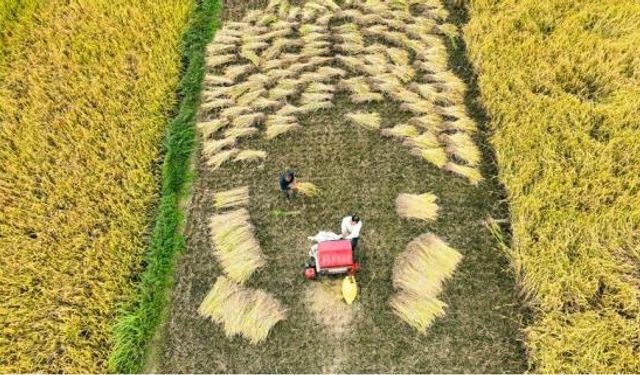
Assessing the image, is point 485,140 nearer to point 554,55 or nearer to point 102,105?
point 554,55

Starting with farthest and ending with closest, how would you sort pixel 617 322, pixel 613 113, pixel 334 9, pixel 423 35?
1. pixel 334 9
2. pixel 423 35
3. pixel 613 113
4. pixel 617 322

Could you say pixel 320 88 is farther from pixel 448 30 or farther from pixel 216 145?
pixel 448 30

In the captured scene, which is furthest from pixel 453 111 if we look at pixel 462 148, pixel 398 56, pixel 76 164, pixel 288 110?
pixel 76 164

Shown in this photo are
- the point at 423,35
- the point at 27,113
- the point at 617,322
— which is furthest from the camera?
the point at 423,35

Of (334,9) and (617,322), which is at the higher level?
(334,9)

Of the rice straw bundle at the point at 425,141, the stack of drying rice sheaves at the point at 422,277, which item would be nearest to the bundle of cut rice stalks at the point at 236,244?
the stack of drying rice sheaves at the point at 422,277

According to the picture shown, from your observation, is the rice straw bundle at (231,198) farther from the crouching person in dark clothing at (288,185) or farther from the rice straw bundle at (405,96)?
the rice straw bundle at (405,96)

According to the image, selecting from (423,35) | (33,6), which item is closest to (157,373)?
(423,35)

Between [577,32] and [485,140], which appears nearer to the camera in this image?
[485,140]

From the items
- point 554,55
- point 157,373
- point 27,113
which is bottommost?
point 157,373
